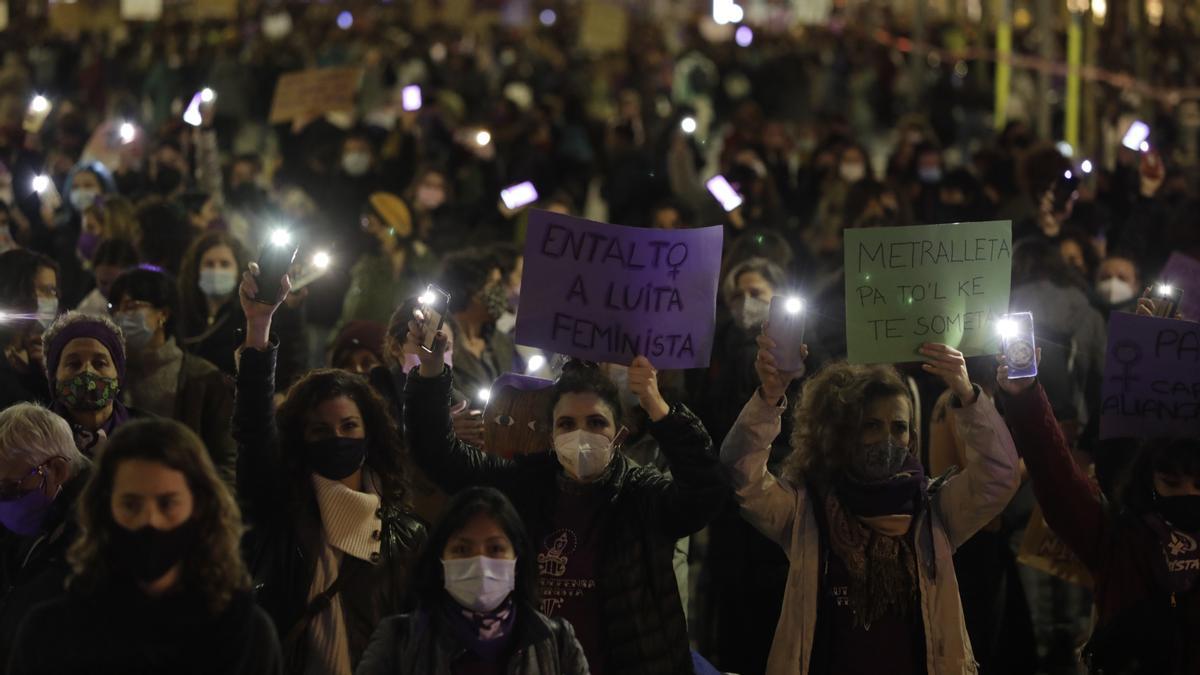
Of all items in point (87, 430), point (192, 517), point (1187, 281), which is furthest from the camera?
point (1187, 281)

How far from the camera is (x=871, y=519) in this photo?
5.12 metres

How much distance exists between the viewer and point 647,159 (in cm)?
1312

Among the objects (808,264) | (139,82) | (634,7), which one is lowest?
(808,264)

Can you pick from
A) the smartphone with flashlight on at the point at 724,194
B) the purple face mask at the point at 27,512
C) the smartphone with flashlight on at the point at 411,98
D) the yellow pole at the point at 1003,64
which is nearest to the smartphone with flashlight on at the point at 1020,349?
the purple face mask at the point at 27,512

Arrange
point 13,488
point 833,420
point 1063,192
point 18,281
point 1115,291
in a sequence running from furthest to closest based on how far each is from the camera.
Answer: point 1063,192 < point 1115,291 < point 18,281 < point 833,420 < point 13,488

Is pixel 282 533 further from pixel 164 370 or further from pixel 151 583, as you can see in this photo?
pixel 164 370

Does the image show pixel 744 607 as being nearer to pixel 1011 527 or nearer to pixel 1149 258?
pixel 1011 527

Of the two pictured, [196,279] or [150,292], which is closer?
[150,292]

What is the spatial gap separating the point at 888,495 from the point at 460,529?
53.0 inches

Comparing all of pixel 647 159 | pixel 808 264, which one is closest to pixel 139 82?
pixel 647 159

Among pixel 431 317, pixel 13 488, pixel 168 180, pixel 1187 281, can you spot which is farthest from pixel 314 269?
pixel 168 180

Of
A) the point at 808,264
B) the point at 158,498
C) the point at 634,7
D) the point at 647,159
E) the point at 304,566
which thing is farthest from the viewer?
the point at 634,7

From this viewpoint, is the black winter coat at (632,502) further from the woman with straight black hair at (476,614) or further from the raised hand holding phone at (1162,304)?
the raised hand holding phone at (1162,304)

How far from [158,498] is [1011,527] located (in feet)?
13.9
